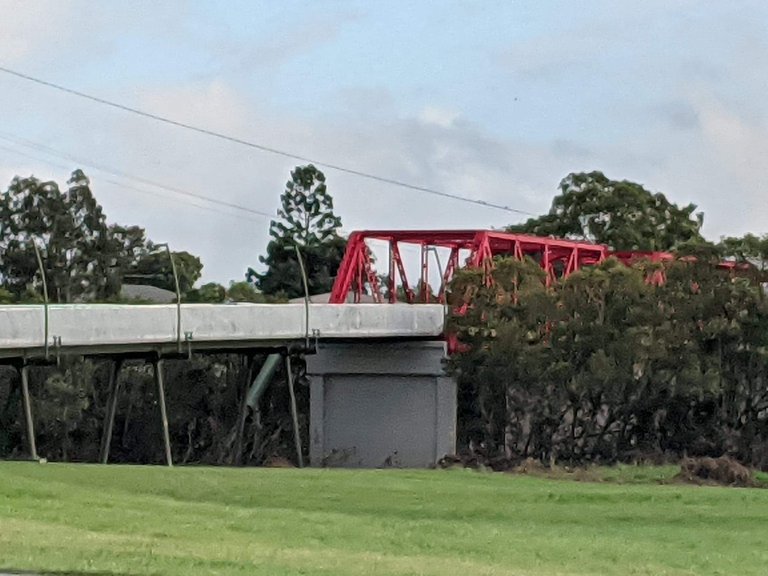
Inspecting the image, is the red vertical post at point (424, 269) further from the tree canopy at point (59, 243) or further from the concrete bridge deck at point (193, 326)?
the tree canopy at point (59, 243)

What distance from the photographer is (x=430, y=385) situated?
59.9 metres

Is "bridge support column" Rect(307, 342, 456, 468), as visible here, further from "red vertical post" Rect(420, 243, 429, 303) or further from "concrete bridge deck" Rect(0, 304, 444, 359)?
"red vertical post" Rect(420, 243, 429, 303)

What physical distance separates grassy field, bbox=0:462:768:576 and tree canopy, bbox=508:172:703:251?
49.6m

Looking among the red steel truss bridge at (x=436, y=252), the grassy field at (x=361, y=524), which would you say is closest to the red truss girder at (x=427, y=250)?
the red steel truss bridge at (x=436, y=252)

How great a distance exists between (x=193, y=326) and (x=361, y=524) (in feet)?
90.5

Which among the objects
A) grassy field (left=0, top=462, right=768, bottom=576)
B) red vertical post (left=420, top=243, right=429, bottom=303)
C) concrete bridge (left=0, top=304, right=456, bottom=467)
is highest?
red vertical post (left=420, top=243, right=429, bottom=303)

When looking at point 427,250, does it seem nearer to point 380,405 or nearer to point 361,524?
point 380,405

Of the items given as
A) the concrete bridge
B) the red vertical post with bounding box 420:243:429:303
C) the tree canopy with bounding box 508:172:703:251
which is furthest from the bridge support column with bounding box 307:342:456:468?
the tree canopy with bounding box 508:172:703:251

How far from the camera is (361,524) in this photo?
2438 cm

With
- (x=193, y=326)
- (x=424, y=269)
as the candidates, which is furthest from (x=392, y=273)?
(x=193, y=326)

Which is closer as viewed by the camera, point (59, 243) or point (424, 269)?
point (424, 269)

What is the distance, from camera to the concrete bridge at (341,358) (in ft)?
167

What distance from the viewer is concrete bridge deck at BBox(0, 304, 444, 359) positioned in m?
44.8

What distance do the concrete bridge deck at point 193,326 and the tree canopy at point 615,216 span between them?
30.7 meters
